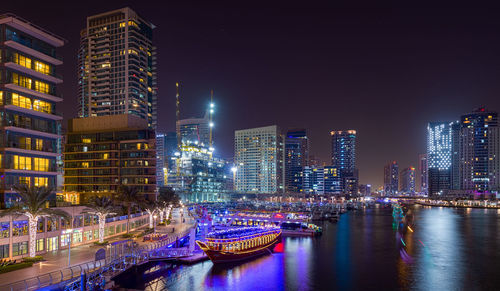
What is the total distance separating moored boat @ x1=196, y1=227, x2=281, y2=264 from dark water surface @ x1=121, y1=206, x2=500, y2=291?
6.65 feet

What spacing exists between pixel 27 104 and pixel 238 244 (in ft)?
151

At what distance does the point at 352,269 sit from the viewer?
222 feet

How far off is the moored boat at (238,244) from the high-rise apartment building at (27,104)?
31497 mm

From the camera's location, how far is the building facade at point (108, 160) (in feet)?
349

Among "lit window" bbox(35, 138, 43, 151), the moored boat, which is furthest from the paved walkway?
the moored boat

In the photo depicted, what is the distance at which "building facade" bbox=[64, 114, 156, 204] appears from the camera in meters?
106

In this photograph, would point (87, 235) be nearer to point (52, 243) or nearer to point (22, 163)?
point (52, 243)

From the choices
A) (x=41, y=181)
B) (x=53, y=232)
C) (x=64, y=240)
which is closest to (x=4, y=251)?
(x=53, y=232)

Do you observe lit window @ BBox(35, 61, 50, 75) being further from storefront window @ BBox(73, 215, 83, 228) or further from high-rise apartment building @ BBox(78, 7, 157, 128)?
high-rise apartment building @ BBox(78, 7, 157, 128)

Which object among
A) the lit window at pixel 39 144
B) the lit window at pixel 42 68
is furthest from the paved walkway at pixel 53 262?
the lit window at pixel 42 68

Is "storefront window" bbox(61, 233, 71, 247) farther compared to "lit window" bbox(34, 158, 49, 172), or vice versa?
"lit window" bbox(34, 158, 49, 172)

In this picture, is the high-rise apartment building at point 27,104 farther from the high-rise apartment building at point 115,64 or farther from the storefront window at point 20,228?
the high-rise apartment building at point 115,64

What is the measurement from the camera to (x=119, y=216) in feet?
238

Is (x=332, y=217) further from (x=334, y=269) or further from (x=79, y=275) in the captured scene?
(x=79, y=275)
